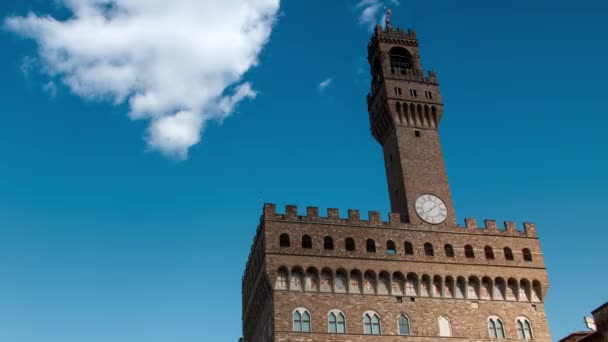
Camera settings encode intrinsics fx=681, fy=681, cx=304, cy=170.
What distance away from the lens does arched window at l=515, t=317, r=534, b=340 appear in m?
46.2

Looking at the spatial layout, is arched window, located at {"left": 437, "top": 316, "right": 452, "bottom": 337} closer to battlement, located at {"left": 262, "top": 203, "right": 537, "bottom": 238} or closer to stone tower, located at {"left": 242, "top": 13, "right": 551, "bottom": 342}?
stone tower, located at {"left": 242, "top": 13, "right": 551, "bottom": 342}

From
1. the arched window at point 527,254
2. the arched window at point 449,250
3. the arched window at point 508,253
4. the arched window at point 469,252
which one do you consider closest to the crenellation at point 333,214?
the arched window at point 449,250

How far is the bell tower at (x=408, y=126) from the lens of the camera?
50.2m

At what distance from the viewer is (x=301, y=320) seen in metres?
43.1

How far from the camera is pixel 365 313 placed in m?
44.2

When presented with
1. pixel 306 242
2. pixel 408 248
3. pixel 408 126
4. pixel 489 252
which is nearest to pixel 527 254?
pixel 489 252

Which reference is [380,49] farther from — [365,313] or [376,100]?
[365,313]

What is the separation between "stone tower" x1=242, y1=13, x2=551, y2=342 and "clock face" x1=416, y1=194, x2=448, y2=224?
79 millimetres

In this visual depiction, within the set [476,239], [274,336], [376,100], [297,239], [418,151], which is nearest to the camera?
[274,336]

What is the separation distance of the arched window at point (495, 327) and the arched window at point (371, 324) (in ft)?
25.6

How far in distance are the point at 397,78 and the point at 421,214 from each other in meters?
12.6

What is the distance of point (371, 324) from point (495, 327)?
8.78m

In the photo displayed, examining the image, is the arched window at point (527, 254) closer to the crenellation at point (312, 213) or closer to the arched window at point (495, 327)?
the arched window at point (495, 327)

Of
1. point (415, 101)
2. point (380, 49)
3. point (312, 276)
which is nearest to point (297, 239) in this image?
point (312, 276)
